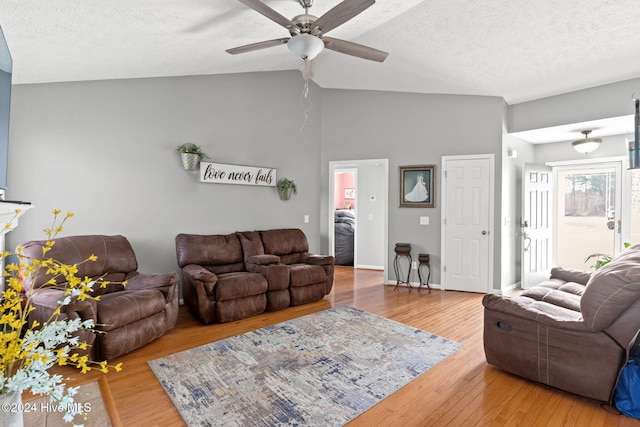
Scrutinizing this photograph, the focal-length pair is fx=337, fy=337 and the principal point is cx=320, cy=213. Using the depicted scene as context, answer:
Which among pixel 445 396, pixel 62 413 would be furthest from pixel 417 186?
pixel 62 413

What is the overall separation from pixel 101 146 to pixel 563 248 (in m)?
6.91

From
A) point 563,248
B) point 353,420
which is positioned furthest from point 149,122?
point 563,248

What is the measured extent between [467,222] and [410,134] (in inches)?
65.1

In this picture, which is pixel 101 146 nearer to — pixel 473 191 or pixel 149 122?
pixel 149 122

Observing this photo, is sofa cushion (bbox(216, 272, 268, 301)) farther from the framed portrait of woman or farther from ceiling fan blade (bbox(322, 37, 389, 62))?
the framed portrait of woman

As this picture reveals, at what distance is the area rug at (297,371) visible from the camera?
83.0 inches

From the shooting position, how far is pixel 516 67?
4051 mm

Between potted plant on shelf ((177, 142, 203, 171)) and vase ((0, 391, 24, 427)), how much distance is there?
3.81 metres

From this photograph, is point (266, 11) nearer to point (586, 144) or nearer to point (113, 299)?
point (113, 299)

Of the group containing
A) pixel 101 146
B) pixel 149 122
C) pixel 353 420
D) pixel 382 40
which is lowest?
pixel 353 420

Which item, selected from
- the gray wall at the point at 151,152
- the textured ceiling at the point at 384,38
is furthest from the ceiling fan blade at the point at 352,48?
the gray wall at the point at 151,152

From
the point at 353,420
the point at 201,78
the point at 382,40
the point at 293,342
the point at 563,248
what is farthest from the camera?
the point at 563,248

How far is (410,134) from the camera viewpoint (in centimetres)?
548

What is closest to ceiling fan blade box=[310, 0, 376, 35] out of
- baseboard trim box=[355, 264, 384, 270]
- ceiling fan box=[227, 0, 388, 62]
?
ceiling fan box=[227, 0, 388, 62]
